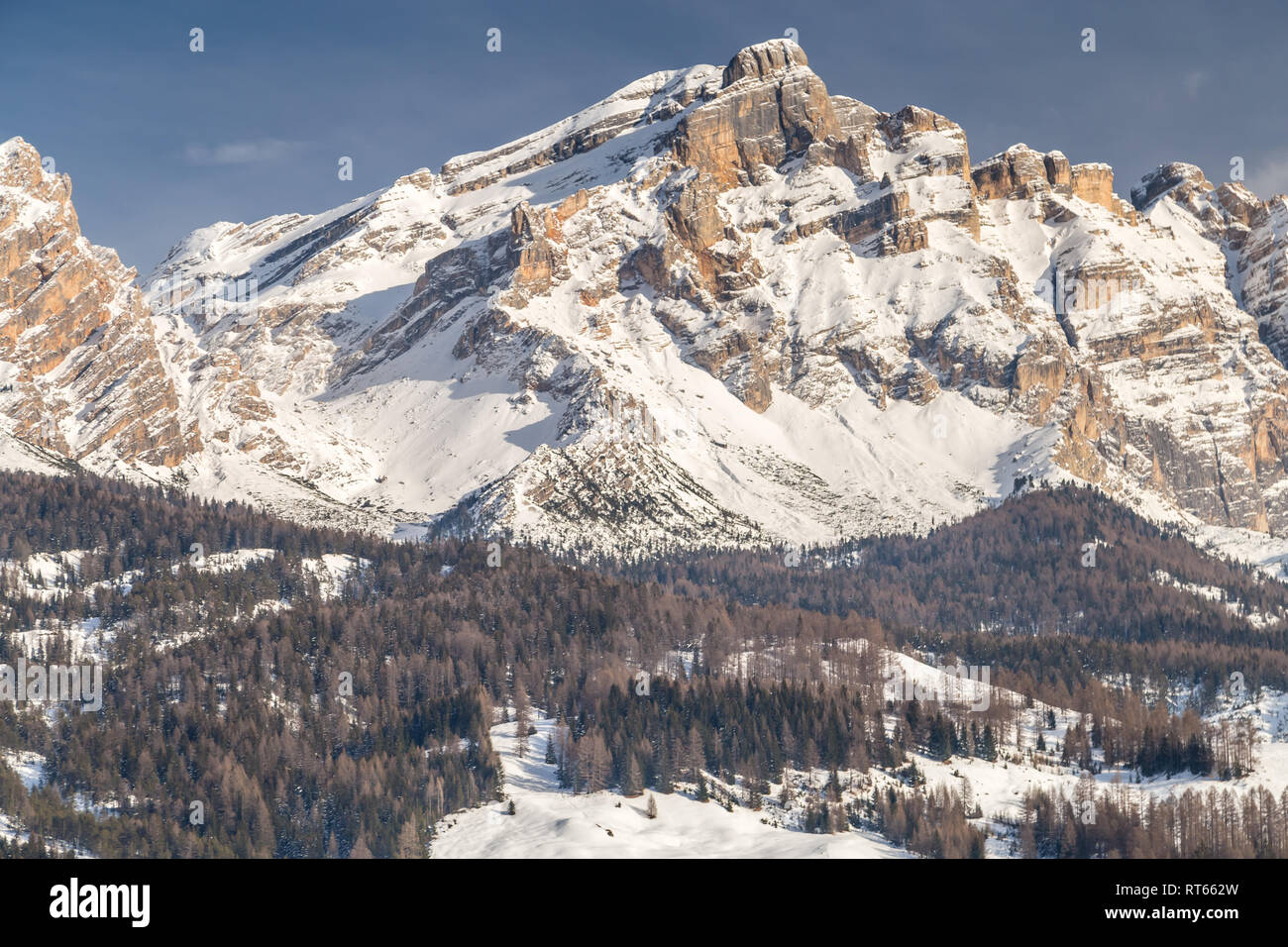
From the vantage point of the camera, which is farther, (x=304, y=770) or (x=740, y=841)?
A: (x=304, y=770)

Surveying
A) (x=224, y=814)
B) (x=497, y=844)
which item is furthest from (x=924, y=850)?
(x=224, y=814)

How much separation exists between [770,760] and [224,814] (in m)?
70.5

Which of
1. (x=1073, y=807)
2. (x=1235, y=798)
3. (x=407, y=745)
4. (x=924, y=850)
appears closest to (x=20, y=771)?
(x=407, y=745)

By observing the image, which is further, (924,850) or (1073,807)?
(1073,807)

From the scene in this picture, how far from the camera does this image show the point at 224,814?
6816 inches

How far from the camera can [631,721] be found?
653 ft

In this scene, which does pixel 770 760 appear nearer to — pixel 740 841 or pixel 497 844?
pixel 740 841

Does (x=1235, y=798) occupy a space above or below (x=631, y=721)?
below
